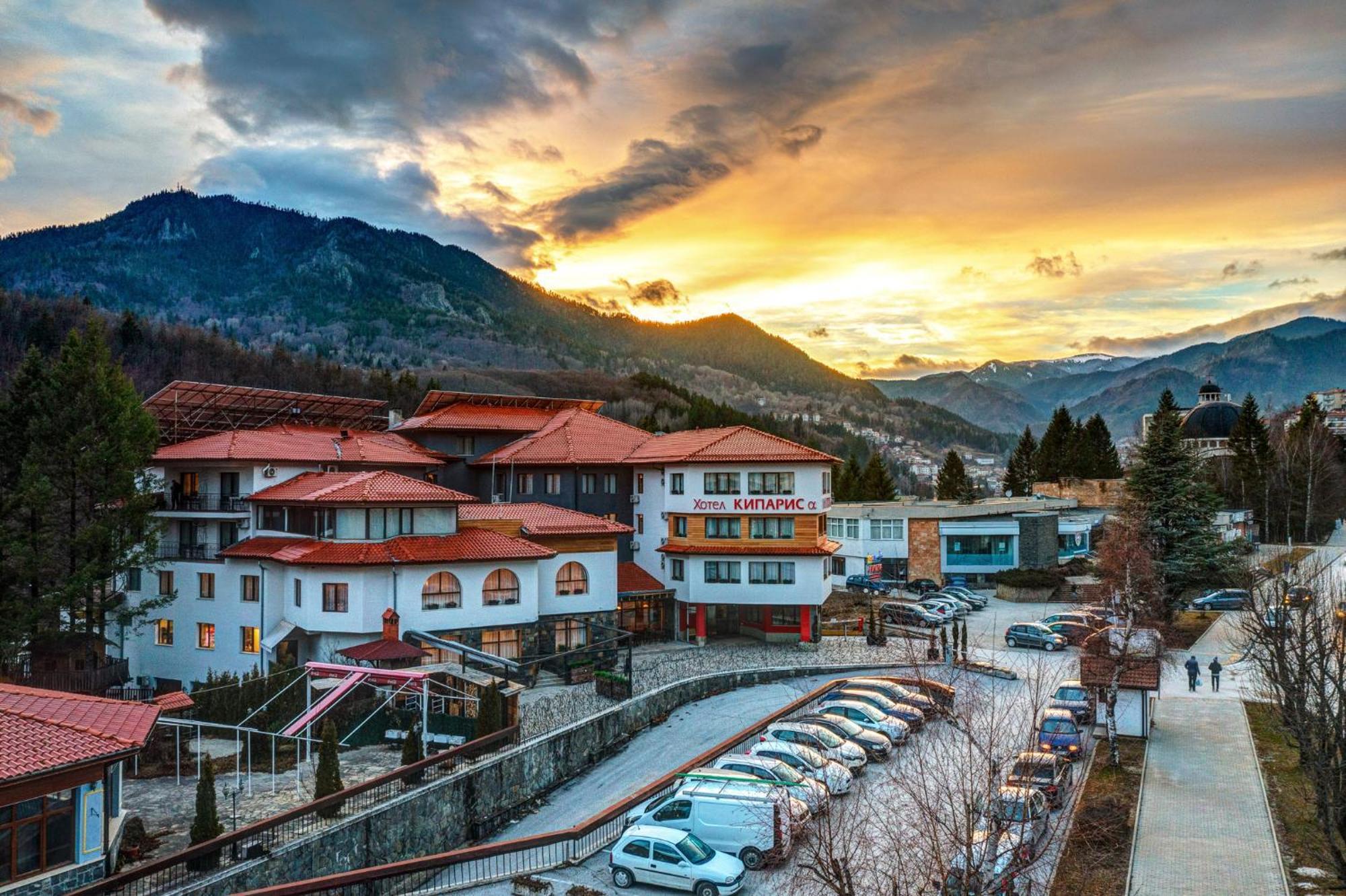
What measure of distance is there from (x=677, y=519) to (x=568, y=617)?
8460mm

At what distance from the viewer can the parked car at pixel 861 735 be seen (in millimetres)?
27516

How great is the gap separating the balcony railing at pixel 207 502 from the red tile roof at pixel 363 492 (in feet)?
5.51

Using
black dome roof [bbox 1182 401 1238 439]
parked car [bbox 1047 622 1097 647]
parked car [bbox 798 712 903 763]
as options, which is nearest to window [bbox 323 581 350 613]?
parked car [bbox 798 712 903 763]

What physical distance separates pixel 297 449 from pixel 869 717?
29.5 metres

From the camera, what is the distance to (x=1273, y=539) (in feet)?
248

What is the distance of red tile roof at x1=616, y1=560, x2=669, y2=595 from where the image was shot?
140 feet

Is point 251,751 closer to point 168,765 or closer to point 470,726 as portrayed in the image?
point 168,765

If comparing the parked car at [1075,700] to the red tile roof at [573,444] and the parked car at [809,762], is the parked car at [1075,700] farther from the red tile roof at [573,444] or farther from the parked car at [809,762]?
the red tile roof at [573,444]

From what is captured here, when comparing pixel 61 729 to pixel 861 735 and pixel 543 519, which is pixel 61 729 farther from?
pixel 543 519

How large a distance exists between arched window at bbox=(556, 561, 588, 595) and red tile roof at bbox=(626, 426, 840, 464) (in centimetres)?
776

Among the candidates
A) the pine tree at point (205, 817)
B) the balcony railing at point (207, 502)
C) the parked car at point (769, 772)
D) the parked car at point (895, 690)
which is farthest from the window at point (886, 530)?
the pine tree at point (205, 817)

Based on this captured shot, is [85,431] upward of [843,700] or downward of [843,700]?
upward

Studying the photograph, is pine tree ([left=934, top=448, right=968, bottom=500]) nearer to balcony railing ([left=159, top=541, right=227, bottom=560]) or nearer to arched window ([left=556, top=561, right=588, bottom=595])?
arched window ([left=556, top=561, right=588, bottom=595])

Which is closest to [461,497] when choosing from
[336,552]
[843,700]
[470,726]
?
[336,552]
